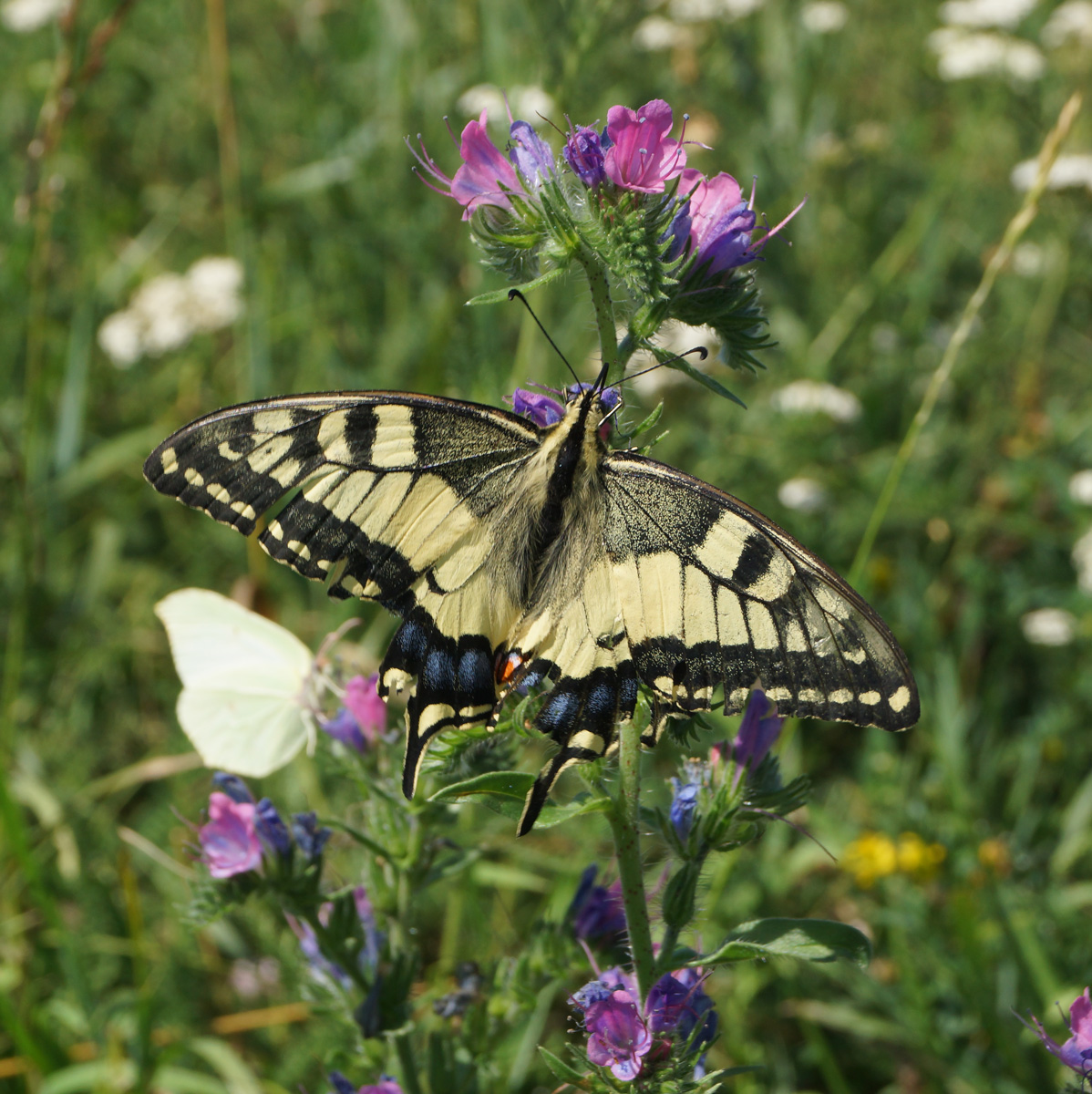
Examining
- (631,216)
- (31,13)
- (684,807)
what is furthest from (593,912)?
(31,13)

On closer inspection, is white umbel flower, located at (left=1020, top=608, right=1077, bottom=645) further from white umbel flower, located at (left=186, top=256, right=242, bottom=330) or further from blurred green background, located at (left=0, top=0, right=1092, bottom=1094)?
white umbel flower, located at (left=186, top=256, right=242, bottom=330)

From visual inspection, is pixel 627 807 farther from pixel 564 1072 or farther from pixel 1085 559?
pixel 1085 559

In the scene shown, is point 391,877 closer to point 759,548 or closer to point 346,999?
point 346,999

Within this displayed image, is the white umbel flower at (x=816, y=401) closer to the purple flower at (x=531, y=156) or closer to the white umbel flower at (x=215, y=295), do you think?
the white umbel flower at (x=215, y=295)

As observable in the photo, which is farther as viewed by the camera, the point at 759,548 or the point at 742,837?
the point at 742,837

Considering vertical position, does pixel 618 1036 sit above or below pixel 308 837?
below

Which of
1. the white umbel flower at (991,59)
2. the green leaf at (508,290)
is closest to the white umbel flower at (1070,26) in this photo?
the white umbel flower at (991,59)

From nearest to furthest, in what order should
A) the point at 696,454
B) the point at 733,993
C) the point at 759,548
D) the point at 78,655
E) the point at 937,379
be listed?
the point at 759,548, the point at 937,379, the point at 733,993, the point at 78,655, the point at 696,454

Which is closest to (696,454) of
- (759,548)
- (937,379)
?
(937,379)
